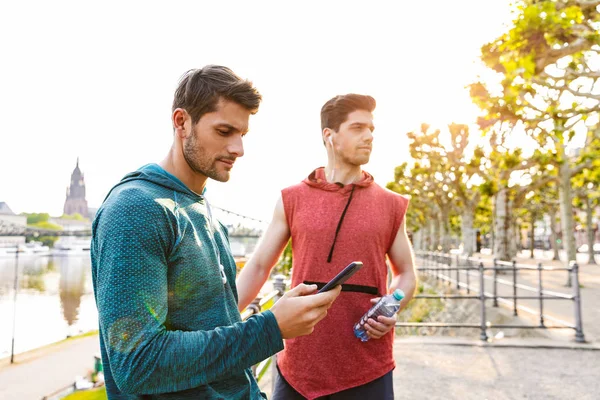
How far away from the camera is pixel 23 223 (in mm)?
136500

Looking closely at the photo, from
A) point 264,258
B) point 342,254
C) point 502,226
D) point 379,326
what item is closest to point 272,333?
point 379,326

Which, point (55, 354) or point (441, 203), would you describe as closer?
point (55, 354)

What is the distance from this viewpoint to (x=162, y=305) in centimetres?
104

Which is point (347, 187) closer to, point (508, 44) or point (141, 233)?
point (141, 233)

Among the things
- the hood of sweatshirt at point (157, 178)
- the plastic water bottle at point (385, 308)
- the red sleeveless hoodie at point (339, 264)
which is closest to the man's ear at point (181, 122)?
the hood of sweatshirt at point (157, 178)

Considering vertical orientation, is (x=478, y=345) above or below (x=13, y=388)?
above

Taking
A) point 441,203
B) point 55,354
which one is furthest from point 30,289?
point 441,203

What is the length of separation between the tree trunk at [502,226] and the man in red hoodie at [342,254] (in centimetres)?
1894

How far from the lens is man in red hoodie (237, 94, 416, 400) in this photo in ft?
6.19

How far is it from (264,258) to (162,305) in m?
1.18

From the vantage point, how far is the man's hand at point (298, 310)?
1.16 meters

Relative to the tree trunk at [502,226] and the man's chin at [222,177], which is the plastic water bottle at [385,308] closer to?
the man's chin at [222,177]

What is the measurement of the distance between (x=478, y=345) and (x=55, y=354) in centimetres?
2603

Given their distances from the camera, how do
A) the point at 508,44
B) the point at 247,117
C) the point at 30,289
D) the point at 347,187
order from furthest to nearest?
the point at 30,289
the point at 508,44
the point at 347,187
the point at 247,117
